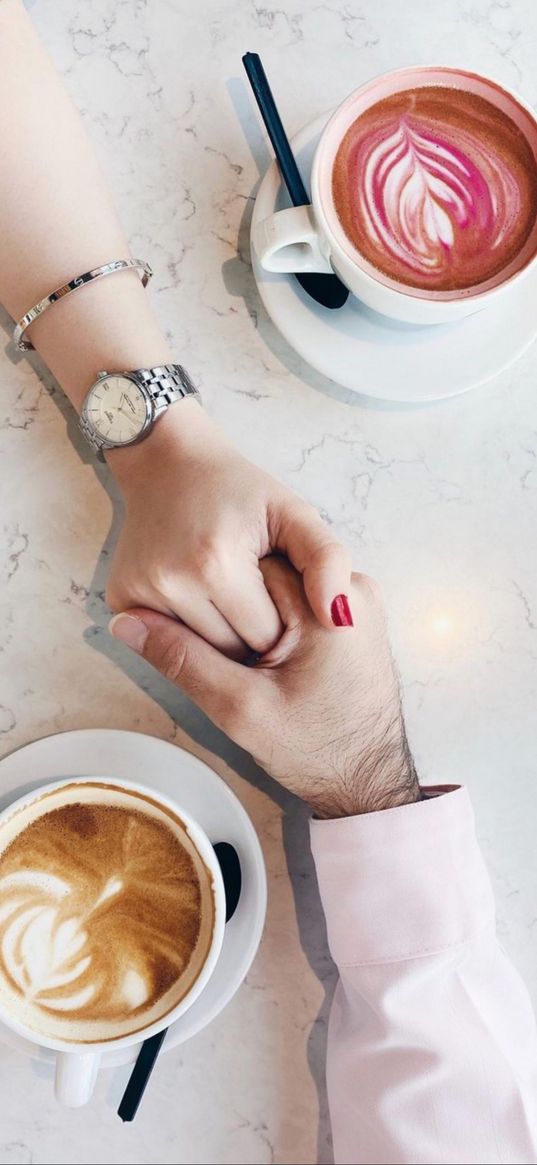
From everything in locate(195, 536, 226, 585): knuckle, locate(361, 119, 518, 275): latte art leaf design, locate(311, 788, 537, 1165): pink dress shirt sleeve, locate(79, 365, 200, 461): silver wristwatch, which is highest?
locate(361, 119, 518, 275): latte art leaf design

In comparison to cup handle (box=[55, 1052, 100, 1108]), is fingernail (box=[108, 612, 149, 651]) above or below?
above

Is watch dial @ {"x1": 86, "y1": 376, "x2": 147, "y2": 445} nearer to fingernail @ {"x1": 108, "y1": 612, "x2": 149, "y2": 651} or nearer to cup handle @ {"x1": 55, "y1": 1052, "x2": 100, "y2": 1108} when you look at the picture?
fingernail @ {"x1": 108, "y1": 612, "x2": 149, "y2": 651}

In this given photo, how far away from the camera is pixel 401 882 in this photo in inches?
31.8

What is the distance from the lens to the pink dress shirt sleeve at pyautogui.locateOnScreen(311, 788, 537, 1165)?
764 millimetres

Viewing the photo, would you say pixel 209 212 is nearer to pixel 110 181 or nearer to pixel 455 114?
pixel 110 181

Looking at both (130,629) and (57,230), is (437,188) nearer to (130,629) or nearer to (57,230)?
(57,230)

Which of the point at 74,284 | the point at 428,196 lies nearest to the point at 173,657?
the point at 74,284

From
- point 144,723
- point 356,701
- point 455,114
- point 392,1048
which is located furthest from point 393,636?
point 455,114

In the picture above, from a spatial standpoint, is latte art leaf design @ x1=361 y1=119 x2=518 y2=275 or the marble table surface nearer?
latte art leaf design @ x1=361 y1=119 x2=518 y2=275

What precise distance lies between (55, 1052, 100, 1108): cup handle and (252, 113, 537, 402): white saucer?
2.14 ft

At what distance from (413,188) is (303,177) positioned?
13 cm

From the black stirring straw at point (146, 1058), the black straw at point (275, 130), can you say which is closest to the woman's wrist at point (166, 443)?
the black straw at point (275, 130)

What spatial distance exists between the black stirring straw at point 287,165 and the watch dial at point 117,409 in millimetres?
197

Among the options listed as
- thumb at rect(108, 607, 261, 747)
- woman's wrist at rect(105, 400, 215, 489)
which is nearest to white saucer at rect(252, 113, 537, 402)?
woman's wrist at rect(105, 400, 215, 489)
